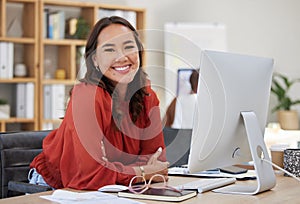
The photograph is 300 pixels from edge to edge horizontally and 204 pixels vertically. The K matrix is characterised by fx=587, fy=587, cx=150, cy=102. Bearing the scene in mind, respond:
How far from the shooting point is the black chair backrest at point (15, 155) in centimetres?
265

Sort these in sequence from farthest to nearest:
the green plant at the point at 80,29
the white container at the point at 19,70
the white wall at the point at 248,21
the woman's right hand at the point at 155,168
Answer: the white wall at the point at 248,21, the green plant at the point at 80,29, the white container at the point at 19,70, the woman's right hand at the point at 155,168

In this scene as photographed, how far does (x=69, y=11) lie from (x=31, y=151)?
10.6ft

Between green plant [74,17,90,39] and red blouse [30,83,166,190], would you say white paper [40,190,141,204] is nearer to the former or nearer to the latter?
red blouse [30,83,166,190]

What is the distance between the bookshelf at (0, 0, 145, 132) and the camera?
5.30 metres

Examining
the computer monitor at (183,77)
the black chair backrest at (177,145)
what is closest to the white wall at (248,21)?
the computer monitor at (183,77)

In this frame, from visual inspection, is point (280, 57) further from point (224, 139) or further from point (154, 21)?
point (224, 139)

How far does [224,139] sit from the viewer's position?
6.95 ft

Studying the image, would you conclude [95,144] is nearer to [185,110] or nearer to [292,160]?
[292,160]

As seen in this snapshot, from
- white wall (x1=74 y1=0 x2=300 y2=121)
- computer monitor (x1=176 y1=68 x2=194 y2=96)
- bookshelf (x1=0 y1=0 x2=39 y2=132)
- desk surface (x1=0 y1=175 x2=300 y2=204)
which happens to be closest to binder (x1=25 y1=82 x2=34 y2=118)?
bookshelf (x1=0 y1=0 x2=39 y2=132)

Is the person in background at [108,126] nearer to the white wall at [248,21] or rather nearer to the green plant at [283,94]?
the white wall at [248,21]

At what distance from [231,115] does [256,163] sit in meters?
0.20

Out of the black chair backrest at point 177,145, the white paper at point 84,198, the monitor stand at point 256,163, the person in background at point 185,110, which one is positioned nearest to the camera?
the white paper at point 84,198

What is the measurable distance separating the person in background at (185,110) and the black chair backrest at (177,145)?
3.22ft

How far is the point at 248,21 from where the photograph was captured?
618cm
